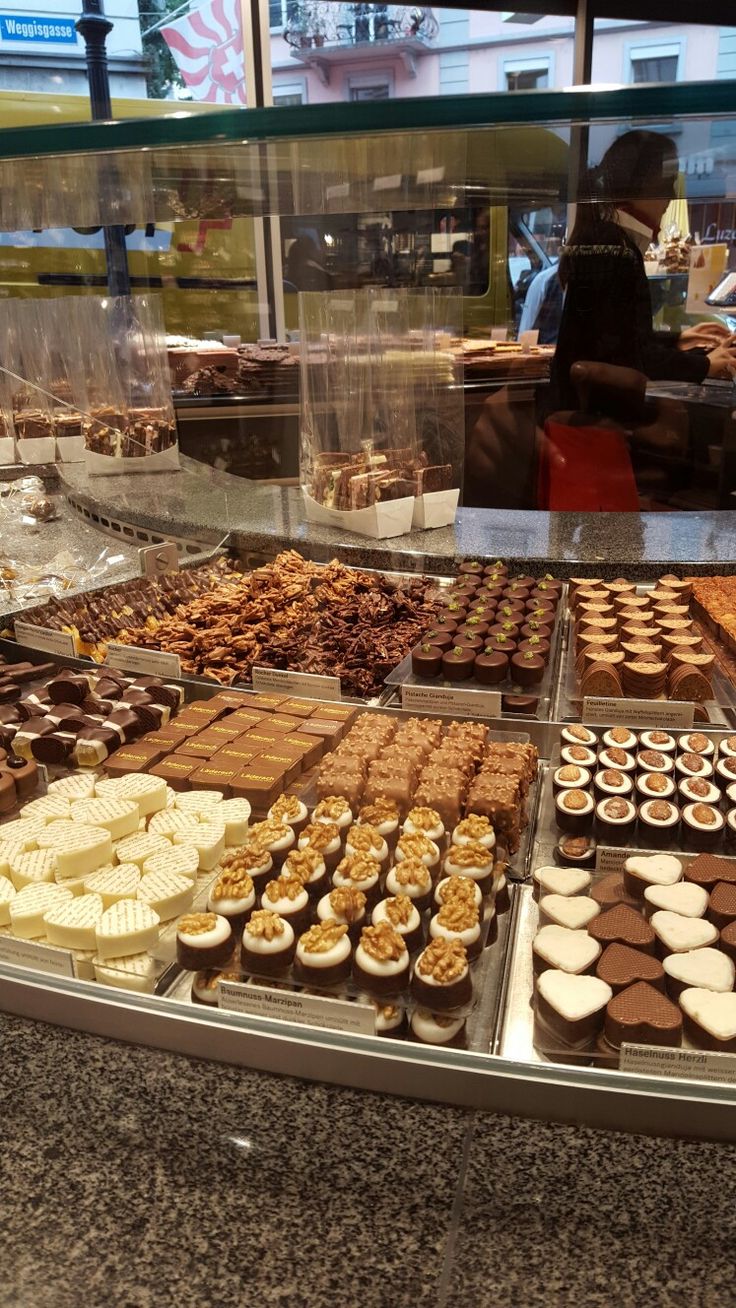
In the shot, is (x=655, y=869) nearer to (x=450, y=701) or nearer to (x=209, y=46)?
(x=450, y=701)

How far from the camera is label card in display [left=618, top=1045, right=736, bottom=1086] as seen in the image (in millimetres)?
1066

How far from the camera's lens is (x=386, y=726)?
76.2 inches

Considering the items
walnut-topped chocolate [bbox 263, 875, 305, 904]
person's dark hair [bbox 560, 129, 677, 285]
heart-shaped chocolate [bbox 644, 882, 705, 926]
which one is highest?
person's dark hair [bbox 560, 129, 677, 285]

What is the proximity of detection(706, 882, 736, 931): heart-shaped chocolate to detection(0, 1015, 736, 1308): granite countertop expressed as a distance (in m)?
0.33

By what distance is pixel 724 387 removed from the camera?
18.2ft

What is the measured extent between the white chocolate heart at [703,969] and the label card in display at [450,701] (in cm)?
80

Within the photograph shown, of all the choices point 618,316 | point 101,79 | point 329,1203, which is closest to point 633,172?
point 329,1203

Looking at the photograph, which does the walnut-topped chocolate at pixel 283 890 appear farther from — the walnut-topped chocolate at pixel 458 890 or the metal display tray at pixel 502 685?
the metal display tray at pixel 502 685

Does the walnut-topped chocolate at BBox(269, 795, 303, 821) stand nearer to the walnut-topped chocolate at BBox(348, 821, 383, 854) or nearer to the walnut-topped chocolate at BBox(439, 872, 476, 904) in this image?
the walnut-topped chocolate at BBox(348, 821, 383, 854)

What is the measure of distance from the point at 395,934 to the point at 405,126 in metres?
1.23

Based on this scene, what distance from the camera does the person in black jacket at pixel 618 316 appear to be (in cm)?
308

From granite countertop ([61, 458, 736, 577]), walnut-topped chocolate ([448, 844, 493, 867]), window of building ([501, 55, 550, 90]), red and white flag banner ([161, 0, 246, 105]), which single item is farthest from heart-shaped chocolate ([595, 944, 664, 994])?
red and white flag banner ([161, 0, 246, 105])

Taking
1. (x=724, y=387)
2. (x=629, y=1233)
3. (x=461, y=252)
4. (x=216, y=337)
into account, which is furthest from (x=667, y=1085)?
(x=216, y=337)

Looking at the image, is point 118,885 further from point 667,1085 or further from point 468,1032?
point 667,1085
